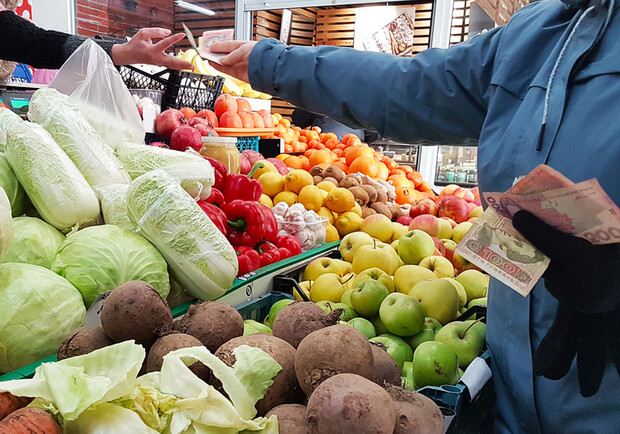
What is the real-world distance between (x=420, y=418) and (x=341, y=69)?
1200 mm

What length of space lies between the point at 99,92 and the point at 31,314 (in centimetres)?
138

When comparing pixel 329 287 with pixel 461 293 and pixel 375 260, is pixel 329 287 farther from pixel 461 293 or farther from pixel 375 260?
pixel 461 293

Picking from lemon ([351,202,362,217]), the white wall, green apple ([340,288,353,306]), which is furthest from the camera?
the white wall

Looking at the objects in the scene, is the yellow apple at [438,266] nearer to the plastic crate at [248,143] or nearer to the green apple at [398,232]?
the green apple at [398,232]

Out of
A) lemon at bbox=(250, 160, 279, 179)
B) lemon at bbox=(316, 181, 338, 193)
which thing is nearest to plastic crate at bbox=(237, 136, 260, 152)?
lemon at bbox=(250, 160, 279, 179)

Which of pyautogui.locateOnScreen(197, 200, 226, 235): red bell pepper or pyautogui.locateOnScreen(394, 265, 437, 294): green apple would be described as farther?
pyautogui.locateOnScreen(197, 200, 226, 235): red bell pepper

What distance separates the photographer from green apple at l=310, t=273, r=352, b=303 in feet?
6.66

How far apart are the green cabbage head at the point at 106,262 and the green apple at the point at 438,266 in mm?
1213

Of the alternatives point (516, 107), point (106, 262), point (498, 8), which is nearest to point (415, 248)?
point (516, 107)

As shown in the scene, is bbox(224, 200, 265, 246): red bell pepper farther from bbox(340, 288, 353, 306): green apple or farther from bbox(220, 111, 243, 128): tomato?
bbox(220, 111, 243, 128): tomato

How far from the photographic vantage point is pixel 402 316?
1594mm

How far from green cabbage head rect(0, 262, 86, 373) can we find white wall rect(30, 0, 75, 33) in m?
7.19

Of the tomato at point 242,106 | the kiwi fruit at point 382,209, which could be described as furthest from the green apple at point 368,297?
the tomato at point 242,106

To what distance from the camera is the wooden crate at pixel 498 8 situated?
20.1 feet
